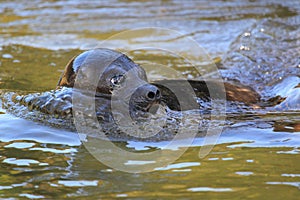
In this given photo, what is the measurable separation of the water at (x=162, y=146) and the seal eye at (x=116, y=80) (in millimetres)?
413

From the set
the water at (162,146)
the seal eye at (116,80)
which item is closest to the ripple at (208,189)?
the water at (162,146)

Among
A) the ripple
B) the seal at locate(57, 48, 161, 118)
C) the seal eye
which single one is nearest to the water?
the ripple

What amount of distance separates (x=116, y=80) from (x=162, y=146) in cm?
54

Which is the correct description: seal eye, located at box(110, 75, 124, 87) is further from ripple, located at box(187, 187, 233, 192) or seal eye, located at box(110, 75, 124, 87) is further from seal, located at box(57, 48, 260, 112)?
ripple, located at box(187, 187, 233, 192)

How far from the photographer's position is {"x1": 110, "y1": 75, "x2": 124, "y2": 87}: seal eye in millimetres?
3379

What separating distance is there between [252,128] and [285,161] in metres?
0.59

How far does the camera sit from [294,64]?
551cm

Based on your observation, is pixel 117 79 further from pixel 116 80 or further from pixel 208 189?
pixel 208 189

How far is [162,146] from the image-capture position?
10.1 feet

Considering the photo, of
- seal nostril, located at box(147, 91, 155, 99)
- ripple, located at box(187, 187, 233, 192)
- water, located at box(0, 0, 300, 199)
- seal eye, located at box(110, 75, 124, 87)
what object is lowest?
ripple, located at box(187, 187, 233, 192)

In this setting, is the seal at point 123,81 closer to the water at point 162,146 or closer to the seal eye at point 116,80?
the seal eye at point 116,80

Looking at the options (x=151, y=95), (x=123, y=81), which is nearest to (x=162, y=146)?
(x=151, y=95)

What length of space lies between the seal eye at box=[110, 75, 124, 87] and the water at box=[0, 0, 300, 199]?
0.41 metres

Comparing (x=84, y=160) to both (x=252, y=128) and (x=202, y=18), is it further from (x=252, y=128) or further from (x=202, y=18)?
(x=202, y=18)
